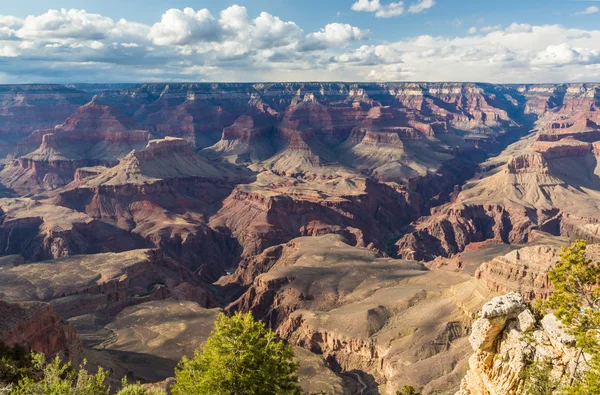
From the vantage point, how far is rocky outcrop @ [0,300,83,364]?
48047 millimetres

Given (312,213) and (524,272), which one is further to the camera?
(312,213)

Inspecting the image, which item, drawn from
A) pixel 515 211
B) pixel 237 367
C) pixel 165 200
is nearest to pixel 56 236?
pixel 165 200

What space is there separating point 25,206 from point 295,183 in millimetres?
97291

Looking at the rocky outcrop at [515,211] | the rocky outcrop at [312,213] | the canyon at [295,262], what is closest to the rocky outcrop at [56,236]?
the canyon at [295,262]

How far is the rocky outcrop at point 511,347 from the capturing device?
19.5 meters

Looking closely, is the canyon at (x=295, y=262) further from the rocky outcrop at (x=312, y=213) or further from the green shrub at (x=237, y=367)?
the green shrub at (x=237, y=367)

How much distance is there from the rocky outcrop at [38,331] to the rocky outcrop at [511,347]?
1804 inches

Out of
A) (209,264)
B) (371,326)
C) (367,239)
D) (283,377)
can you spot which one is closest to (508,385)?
(283,377)

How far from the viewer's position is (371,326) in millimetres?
68812

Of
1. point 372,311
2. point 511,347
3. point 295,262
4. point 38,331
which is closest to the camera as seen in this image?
point 511,347

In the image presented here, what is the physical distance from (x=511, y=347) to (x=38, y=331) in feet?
165

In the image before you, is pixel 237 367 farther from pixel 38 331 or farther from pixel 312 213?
pixel 312 213

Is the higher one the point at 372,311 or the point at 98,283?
the point at 372,311

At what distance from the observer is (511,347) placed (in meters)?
21.1
